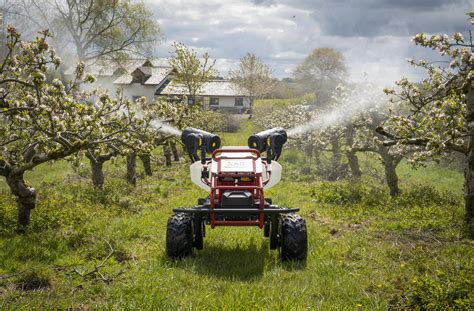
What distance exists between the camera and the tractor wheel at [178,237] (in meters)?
7.54

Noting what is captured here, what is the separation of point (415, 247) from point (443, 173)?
63.7 ft

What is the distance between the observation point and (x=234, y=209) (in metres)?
7.12

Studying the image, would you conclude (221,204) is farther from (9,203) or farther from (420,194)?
(420,194)

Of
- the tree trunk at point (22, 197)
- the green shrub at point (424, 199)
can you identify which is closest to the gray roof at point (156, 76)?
the green shrub at point (424, 199)

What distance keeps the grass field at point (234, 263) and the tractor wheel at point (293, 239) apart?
21 centimetres

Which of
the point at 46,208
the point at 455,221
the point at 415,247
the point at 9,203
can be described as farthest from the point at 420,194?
the point at 9,203

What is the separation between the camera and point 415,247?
820 cm

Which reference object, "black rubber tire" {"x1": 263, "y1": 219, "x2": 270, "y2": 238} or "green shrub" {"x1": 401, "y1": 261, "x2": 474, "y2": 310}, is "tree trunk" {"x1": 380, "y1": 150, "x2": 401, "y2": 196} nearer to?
"black rubber tire" {"x1": 263, "y1": 219, "x2": 270, "y2": 238}

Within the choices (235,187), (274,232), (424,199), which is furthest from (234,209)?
(424,199)

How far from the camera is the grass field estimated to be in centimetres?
582

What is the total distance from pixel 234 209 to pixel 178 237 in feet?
3.60

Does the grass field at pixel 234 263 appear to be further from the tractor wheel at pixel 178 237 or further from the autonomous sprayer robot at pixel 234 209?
the autonomous sprayer robot at pixel 234 209

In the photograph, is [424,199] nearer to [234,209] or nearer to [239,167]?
[239,167]

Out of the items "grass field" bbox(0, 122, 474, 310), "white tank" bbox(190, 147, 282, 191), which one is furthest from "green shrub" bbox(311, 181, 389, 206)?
"white tank" bbox(190, 147, 282, 191)
